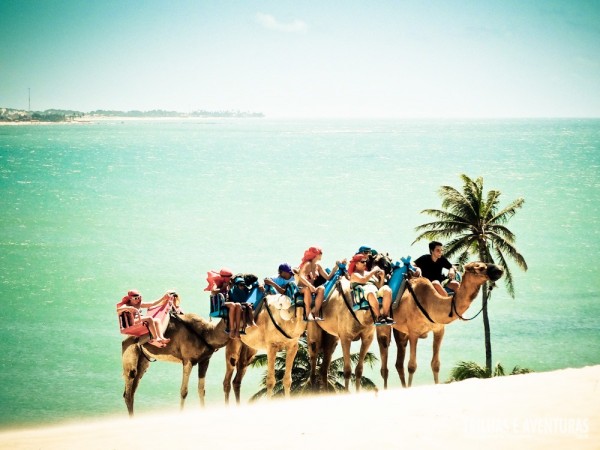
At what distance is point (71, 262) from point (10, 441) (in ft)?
208

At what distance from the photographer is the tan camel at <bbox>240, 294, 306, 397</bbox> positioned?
46.9 feet

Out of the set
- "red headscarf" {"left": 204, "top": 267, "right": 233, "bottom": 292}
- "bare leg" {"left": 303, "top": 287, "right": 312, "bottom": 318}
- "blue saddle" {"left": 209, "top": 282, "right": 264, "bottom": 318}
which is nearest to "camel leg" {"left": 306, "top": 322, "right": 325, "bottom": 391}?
"bare leg" {"left": 303, "top": 287, "right": 312, "bottom": 318}

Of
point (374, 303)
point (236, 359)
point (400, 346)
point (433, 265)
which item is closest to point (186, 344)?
point (236, 359)

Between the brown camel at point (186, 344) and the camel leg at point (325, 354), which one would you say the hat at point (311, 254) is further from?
the brown camel at point (186, 344)

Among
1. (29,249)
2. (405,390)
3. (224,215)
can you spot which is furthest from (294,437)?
(224,215)

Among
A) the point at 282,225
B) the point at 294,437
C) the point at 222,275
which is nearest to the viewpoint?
the point at 294,437

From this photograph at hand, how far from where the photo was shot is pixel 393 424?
35.5 ft

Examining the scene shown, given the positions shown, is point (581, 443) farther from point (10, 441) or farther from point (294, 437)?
point (10, 441)

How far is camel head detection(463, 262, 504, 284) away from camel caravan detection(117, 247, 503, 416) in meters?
0.02

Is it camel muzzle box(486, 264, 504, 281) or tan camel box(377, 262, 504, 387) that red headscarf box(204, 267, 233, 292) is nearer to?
tan camel box(377, 262, 504, 387)

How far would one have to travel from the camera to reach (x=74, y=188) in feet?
447

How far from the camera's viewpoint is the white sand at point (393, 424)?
10.1 meters

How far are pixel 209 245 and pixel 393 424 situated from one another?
7854 centimetres

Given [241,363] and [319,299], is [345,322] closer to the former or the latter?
[319,299]
